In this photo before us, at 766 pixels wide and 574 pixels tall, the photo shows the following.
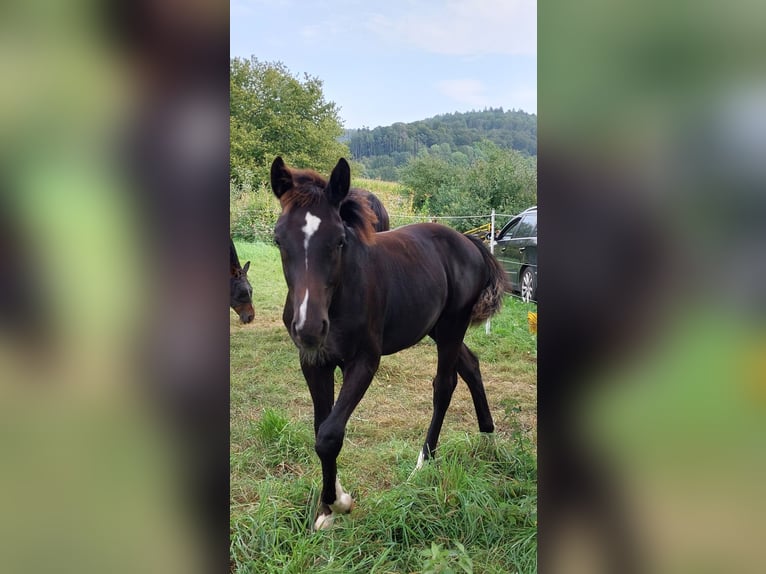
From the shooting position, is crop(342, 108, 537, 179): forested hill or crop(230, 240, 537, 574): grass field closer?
crop(230, 240, 537, 574): grass field

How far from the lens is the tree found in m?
1.60

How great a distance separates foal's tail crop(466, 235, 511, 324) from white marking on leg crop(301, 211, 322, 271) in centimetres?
95

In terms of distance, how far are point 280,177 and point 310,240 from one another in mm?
234

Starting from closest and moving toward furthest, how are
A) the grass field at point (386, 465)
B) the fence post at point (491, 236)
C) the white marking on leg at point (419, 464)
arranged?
the grass field at point (386, 465), the white marking on leg at point (419, 464), the fence post at point (491, 236)

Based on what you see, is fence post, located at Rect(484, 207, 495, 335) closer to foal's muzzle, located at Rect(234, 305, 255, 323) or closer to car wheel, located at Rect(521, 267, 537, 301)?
car wheel, located at Rect(521, 267, 537, 301)

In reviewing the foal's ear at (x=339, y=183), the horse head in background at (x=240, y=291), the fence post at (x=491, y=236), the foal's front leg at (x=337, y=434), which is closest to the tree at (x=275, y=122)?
the foal's ear at (x=339, y=183)

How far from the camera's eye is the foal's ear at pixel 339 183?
1807mm

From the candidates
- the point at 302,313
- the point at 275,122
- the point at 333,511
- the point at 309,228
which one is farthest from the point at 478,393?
the point at 275,122

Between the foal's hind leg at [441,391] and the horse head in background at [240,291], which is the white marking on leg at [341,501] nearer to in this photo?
the foal's hind leg at [441,391]

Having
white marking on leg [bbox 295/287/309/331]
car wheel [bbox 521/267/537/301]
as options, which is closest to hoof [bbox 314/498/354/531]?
white marking on leg [bbox 295/287/309/331]
